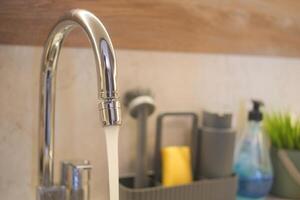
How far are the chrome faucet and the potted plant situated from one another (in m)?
0.50

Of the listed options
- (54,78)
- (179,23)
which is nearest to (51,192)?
(54,78)

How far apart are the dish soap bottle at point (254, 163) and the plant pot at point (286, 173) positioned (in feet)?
0.13

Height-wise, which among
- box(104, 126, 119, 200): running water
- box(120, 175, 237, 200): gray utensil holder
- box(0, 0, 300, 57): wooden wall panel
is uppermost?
box(0, 0, 300, 57): wooden wall panel

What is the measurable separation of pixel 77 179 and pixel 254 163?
0.40 m

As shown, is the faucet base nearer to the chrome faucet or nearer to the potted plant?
the chrome faucet

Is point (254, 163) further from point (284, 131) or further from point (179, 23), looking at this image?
point (179, 23)

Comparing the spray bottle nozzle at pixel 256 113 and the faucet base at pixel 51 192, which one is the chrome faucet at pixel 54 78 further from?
the spray bottle nozzle at pixel 256 113

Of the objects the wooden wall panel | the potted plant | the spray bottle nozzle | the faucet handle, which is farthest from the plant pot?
the faucet handle

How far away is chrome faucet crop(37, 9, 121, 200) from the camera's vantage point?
0.42m

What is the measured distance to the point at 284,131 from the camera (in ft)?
2.78

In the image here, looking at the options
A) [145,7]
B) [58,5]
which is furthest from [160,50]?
[58,5]

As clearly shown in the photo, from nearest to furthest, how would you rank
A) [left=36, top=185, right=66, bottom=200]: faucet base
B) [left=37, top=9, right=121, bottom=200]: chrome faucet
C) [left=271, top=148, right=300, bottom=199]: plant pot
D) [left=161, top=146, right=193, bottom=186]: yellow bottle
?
[left=37, top=9, right=121, bottom=200]: chrome faucet → [left=36, top=185, right=66, bottom=200]: faucet base → [left=161, top=146, right=193, bottom=186]: yellow bottle → [left=271, top=148, right=300, bottom=199]: plant pot

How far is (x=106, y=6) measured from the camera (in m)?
0.64

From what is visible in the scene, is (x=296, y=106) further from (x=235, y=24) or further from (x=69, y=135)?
(x=69, y=135)
